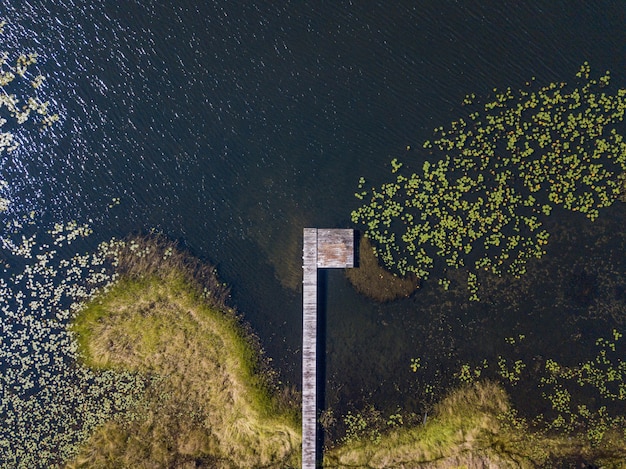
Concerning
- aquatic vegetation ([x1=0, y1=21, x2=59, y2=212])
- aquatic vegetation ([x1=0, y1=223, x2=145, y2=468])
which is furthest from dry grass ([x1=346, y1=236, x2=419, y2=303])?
aquatic vegetation ([x1=0, y1=21, x2=59, y2=212])

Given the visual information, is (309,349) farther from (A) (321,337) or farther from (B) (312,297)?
(B) (312,297)

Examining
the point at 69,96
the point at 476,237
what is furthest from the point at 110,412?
the point at 476,237

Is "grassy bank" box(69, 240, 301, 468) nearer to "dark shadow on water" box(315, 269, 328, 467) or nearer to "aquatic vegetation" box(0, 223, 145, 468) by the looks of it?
"aquatic vegetation" box(0, 223, 145, 468)

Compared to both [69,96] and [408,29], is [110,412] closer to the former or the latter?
[69,96]

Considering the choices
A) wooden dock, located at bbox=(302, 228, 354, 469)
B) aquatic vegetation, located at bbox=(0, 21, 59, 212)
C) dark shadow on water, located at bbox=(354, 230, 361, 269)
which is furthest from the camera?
dark shadow on water, located at bbox=(354, 230, 361, 269)

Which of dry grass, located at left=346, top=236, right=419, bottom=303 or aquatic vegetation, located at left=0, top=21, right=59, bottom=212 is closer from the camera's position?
aquatic vegetation, located at left=0, top=21, right=59, bottom=212

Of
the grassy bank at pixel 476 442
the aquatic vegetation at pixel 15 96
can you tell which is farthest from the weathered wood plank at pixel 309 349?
the aquatic vegetation at pixel 15 96
